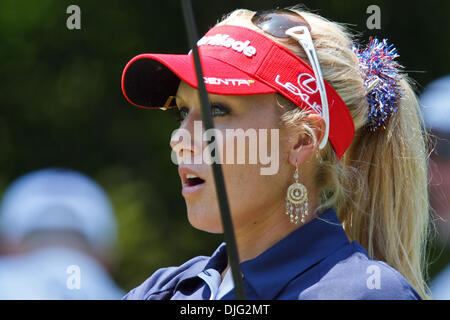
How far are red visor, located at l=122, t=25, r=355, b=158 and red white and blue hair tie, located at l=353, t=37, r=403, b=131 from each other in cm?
10

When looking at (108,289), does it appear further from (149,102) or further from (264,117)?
(264,117)

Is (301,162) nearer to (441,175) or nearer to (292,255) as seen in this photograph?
(292,255)

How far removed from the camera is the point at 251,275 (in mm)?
1694

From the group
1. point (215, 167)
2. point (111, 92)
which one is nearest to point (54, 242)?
point (111, 92)

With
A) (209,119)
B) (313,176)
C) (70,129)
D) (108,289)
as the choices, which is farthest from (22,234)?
(209,119)

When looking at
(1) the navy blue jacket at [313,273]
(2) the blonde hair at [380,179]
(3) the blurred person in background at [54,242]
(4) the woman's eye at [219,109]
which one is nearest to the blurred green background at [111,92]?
(3) the blurred person in background at [54,242]

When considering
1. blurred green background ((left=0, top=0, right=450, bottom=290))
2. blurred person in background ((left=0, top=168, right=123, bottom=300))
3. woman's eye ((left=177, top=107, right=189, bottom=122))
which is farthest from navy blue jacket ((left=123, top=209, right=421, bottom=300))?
blurred green background ((left=0, top=0, right=450, bottom=290))

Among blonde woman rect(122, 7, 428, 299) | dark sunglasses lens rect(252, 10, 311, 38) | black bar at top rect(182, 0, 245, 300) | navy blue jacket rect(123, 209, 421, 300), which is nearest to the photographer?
black bar at top rect(182, 0, 245, 300)

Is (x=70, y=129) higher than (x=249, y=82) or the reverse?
the reverse

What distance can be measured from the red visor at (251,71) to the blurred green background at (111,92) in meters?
2.83

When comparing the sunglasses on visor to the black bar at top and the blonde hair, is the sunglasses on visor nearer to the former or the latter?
the blonde hair

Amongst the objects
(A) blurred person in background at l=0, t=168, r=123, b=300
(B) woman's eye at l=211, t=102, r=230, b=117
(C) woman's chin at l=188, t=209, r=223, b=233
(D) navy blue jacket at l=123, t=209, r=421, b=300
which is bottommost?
(A) blurred person in background at l=0, t=168, r=123, b=300

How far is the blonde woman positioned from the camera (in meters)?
1.69

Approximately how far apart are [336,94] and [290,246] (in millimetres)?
385
